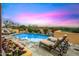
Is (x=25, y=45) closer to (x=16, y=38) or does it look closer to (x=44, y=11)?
(x=16, y=38)

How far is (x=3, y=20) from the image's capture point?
1457mm

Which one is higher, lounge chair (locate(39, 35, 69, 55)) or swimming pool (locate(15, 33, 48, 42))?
swimming pool (locate(15, 33, 48, 42))

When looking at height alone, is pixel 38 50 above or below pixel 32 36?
below

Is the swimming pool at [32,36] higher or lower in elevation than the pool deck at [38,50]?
higher

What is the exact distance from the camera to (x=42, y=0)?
4.83ft

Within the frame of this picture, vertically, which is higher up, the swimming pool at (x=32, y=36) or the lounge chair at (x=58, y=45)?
the swimming pool at (x=32, y=36)

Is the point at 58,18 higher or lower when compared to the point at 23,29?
higher

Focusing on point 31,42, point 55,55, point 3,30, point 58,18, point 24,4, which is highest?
point 24,4

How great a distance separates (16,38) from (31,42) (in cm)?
14

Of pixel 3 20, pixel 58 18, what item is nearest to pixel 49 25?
pixel 58 18

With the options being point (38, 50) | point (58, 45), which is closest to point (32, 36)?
point (38, 50)

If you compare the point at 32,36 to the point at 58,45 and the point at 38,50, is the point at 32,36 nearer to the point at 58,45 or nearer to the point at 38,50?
the point at 38,50

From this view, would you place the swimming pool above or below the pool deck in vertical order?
above

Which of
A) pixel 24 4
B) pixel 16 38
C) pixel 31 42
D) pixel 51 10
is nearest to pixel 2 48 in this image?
pixel 16 38
